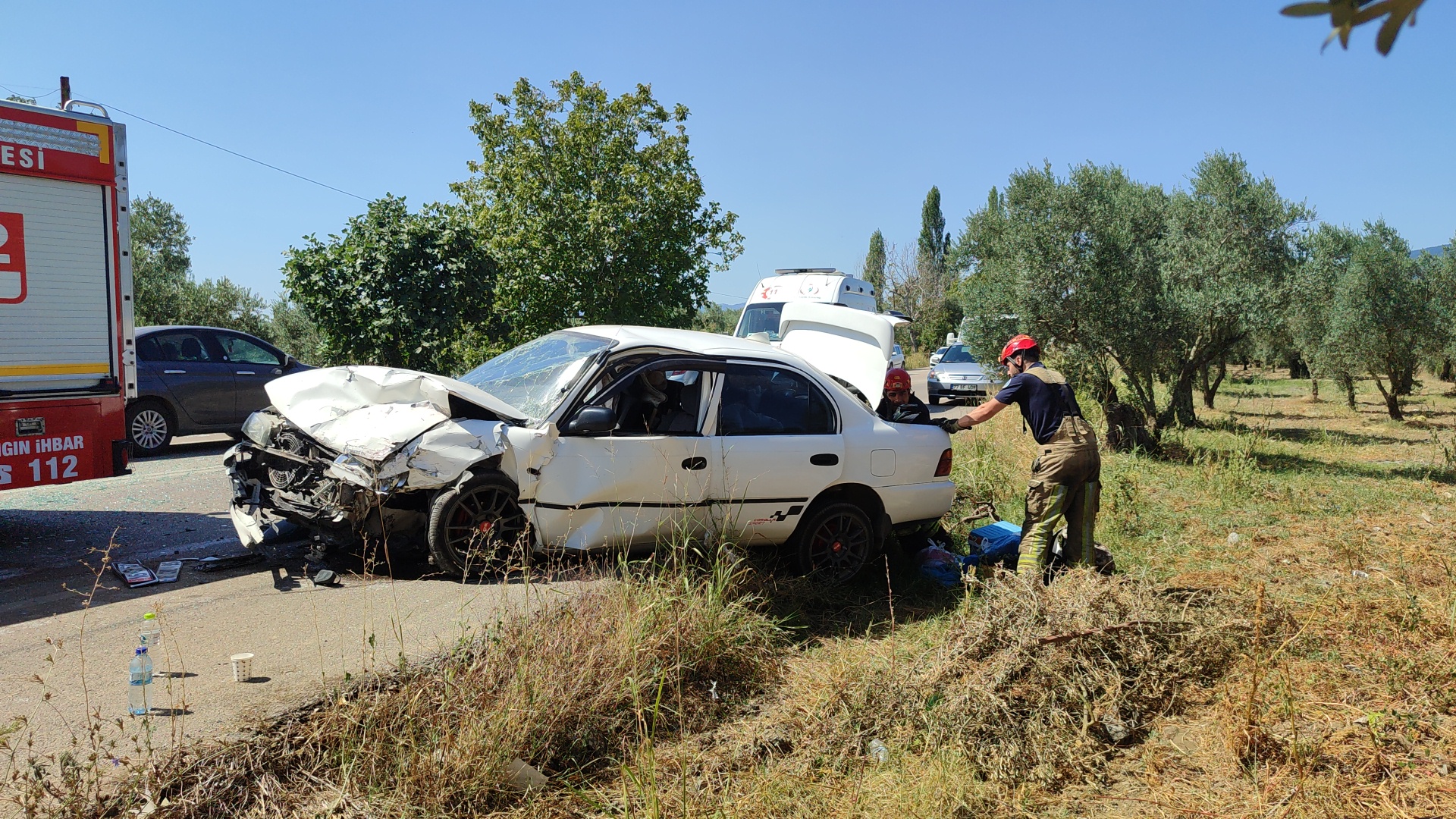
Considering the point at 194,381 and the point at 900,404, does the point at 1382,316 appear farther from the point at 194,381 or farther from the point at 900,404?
the point at 194,381

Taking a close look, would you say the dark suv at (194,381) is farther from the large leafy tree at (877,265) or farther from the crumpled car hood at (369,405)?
the large leafy tree at (877,265)

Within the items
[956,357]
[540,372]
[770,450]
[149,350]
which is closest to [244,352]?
[149,350]

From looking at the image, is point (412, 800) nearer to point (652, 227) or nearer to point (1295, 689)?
point (1295, 689)

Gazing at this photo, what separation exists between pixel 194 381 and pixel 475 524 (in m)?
8.01

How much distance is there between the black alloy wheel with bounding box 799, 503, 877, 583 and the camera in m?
6.02

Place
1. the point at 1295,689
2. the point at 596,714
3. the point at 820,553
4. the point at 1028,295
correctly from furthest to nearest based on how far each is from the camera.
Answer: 1. the point at 1028,295
2. the point at 820,553
3. the point at 1295,689
4. the point at 596,714

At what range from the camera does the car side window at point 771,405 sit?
586 centimetres

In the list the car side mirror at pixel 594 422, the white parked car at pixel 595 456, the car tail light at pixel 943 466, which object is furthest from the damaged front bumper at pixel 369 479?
the car tail light at pixel 943 466

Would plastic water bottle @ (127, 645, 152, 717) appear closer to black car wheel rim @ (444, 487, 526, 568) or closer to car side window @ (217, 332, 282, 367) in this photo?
black car wheel rim @ (444, 487, 526, 568)

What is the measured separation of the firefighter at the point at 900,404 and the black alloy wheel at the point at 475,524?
2.73 metres

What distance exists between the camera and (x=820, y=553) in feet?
20.0

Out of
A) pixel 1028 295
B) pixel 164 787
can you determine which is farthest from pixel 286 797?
pixel 1028 295

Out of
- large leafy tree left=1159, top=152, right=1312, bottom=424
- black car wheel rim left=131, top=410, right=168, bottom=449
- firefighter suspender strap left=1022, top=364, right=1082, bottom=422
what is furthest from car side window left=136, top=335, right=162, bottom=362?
large leafy tree left=1159, top=152, right=1312, bottom=424

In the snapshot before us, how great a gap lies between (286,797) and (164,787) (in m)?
0.39
